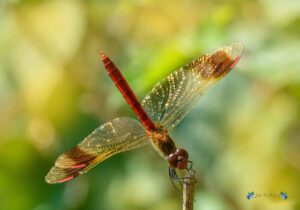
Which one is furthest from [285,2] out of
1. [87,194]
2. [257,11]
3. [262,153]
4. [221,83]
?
[87,194]

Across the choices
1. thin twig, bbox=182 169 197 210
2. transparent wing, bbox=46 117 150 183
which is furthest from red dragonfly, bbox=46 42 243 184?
thin twig, bbox=182 169 197 210

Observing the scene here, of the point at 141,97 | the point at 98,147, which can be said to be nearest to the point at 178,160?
the point at 98,147

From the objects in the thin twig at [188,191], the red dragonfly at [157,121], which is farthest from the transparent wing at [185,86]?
the thin twig at [188,191]

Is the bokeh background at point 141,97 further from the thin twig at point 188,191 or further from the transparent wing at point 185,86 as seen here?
the thin twig at point 188,191

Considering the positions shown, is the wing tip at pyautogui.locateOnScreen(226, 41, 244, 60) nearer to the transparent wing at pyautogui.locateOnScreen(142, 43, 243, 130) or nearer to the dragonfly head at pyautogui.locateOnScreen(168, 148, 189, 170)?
the transparent wing at pyautogui.locateOnScreen(142, 43, 243, 130)

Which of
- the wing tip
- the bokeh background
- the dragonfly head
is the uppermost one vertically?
the bokeh background

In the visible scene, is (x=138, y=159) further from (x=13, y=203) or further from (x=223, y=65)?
(x=223, y=65)

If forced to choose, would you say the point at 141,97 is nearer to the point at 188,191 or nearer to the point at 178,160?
the point at 178,160

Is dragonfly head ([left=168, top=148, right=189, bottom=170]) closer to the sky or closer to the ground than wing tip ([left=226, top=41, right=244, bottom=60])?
closer to the ground
